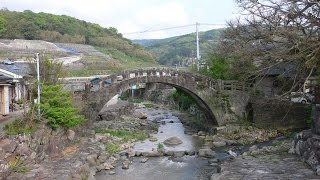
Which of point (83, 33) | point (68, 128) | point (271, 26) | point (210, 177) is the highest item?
point (83, 33)

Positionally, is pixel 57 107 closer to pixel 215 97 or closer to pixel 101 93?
pixel 101 93

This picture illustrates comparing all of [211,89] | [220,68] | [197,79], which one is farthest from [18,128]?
[220,68]

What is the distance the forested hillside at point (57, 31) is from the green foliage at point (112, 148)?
160 ft

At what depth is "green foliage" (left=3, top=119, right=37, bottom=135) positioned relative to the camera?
16.9 metres

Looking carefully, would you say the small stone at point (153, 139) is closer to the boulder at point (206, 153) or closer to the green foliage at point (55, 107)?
the boulder at point (206, 153)

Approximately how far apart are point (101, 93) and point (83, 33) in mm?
64392

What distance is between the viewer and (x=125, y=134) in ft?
96.5

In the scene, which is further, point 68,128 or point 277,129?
point 277,129

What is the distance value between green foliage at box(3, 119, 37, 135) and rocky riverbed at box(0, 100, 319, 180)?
1.34 ft

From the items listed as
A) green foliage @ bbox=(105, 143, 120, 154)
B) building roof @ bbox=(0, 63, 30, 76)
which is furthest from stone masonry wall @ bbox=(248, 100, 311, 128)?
building roof @ bbox=(0, 63, 30, 76)

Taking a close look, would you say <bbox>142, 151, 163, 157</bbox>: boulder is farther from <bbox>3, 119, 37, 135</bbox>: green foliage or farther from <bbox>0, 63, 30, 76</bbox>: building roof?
<bbox>0, 63, 30, 76</bbox>: building roof

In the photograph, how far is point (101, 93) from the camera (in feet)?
91.2

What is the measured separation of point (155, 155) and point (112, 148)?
2716 millimetres

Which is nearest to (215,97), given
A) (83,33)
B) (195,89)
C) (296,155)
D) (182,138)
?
(195,89)
